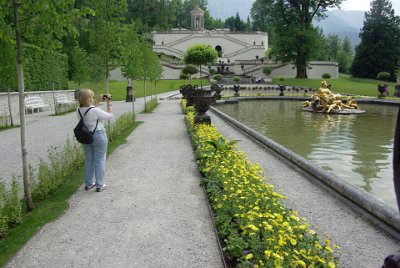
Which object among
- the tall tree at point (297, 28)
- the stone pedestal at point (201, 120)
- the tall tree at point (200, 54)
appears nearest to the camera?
the stone pedestal at point (201, 120)

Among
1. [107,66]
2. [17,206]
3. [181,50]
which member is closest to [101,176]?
[17,206]

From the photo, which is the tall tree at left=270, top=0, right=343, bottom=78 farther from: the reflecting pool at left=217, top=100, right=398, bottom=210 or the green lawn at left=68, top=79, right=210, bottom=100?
the reflecting pool at left=217, top=100, right=398, bottom=210

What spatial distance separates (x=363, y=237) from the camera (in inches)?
188

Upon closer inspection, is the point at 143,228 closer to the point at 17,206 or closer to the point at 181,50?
the point at 17,206

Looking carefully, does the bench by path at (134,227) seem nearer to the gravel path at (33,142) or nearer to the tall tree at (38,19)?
the gravel path at (33,142)

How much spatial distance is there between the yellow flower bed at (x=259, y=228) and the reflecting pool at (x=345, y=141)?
2825 millimetres

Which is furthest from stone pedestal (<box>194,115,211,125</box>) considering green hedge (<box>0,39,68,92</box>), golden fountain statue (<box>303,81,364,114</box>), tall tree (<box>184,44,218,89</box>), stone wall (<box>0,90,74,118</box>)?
tall tree (<box>184,44,218,89</box>)

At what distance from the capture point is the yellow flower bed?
141 inches

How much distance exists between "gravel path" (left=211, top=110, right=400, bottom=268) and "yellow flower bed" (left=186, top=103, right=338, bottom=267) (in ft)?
0.91

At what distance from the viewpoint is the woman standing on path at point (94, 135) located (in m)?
6.52

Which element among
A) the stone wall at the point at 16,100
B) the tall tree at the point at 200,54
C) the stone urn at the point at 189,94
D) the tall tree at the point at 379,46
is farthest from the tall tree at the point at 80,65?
the tall tree at the point at 379,46

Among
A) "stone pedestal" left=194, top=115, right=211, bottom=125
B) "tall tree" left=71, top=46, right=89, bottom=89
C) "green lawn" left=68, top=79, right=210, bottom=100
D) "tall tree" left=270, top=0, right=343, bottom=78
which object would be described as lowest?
"stone pedestal" left=194, top=115, right=211, bottom=125

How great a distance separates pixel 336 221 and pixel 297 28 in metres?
49.8

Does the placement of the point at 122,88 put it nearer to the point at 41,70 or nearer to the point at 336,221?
the point at 41,70
